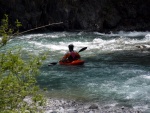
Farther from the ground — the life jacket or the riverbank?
the life jacket

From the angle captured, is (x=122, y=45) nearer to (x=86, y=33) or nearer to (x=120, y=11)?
(x=86, y=33)

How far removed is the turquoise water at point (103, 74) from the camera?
934 cm

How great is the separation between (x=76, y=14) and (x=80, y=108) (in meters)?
18.2

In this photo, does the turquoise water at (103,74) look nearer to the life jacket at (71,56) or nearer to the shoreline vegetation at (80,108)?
the shoreline vegetation at (80,108)

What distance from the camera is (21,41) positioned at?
2055 cm

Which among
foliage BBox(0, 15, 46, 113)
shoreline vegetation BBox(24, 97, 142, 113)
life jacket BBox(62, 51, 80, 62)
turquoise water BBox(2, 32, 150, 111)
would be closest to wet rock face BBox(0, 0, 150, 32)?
turquoise water BBox(2, 32, 150, 111)

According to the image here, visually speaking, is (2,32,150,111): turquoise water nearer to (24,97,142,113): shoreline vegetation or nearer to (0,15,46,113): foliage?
(24,97,142,113): shoreline vegetation

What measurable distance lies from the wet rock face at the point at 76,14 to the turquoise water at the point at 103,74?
592 centimetres

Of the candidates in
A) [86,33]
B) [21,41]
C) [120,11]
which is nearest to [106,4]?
[120,11]

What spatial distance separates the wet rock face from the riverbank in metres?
17.3

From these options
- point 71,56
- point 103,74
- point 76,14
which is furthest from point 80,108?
point 76,14

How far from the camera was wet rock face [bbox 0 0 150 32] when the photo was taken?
85.1 ft

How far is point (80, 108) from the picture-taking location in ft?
27.6

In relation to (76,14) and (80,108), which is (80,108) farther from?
(76,14)
